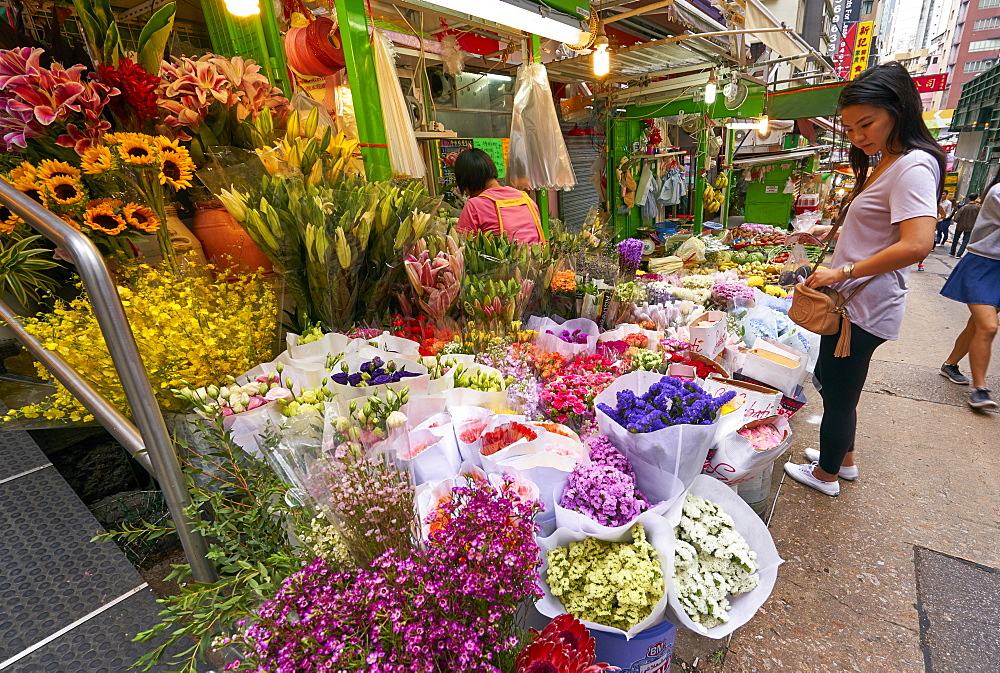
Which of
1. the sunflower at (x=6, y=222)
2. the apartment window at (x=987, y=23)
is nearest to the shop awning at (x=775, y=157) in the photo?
the sunflower at (x=6, y=222)

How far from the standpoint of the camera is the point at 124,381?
3.26ft

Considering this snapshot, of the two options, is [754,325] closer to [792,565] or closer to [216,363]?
[792,565]

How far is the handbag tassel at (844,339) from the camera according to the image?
2.21 metres

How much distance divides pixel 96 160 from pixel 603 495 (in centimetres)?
216

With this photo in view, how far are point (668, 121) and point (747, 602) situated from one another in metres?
9.28

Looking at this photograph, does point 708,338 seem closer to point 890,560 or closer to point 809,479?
point 809,479

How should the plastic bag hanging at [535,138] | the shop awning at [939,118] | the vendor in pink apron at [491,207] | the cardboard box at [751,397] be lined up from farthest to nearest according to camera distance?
the shop awning at [939,118]
the plastic bag hanging at [535,138]
the vendor in pink apron at [491,207]
the cardboard box at [751,397]

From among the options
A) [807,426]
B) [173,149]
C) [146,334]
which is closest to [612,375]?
[146,334]

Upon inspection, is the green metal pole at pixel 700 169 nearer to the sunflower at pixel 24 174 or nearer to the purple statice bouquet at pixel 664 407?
the purple statice bouquet at pixel 664 407

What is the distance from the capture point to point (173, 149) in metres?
1.80

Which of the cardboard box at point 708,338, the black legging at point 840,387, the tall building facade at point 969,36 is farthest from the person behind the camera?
the tall building facade at point 969,36

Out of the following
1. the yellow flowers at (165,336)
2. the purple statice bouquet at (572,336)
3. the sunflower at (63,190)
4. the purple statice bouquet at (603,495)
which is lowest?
the purple statice bouquet at (603,495)

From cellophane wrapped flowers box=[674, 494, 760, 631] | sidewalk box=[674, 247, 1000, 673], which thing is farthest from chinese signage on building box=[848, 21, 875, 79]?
cellophane wrapped flowers box=[674, 494, 760, 631]

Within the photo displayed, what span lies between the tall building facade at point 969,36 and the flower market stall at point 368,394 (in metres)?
79.4
